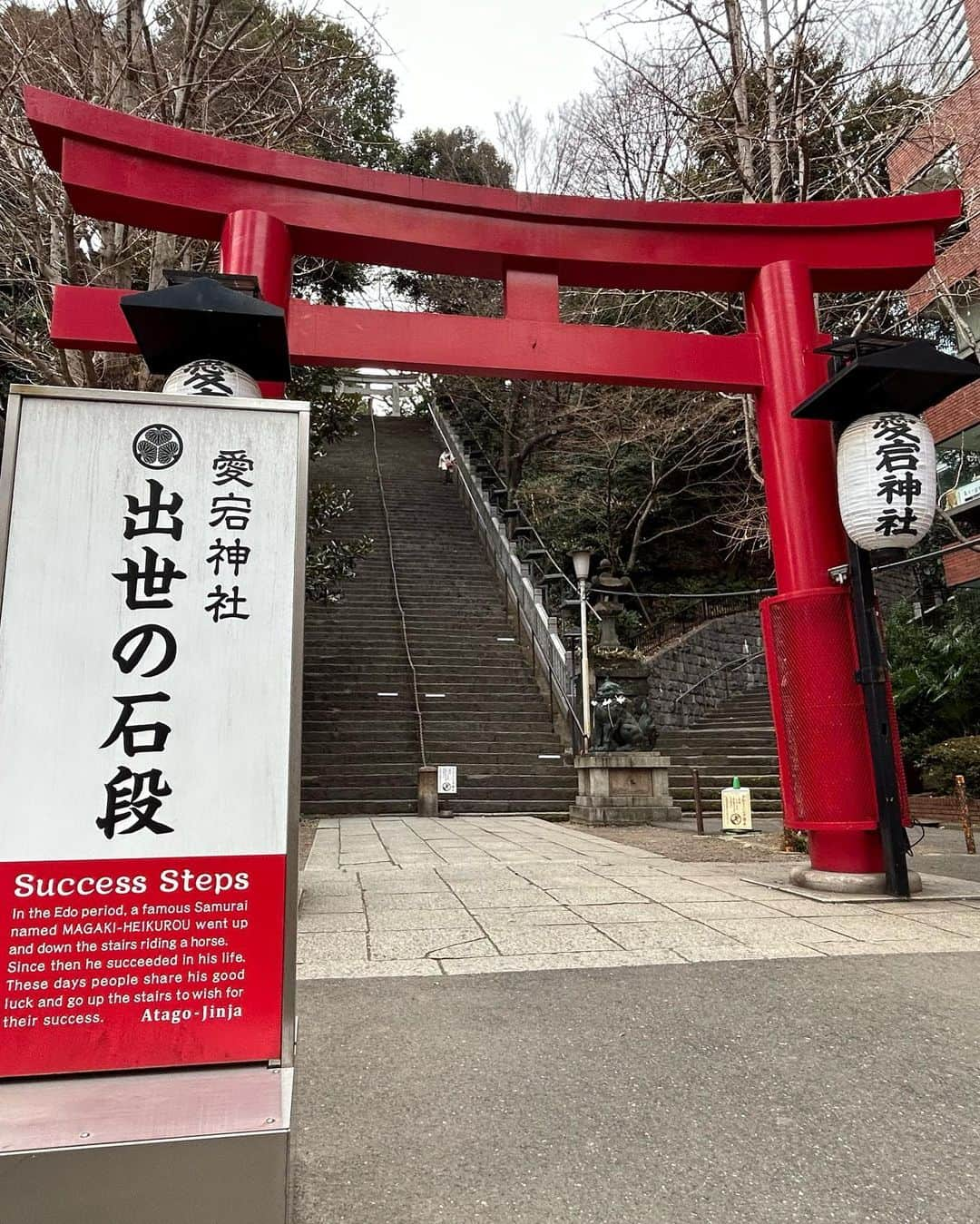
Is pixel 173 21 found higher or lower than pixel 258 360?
higher

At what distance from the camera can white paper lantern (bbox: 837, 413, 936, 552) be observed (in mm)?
5086

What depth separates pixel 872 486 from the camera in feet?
16.8

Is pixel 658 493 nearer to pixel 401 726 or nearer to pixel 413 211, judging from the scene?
pixel 401 726

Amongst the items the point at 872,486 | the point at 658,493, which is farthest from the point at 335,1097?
the point at 658,493

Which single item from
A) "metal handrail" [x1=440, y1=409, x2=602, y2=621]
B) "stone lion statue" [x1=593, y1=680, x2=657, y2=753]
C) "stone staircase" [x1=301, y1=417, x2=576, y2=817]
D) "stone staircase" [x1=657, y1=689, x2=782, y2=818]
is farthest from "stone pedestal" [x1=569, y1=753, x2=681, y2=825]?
"metal handrail" [x1=440, y1=409, x2=602, y2=621]

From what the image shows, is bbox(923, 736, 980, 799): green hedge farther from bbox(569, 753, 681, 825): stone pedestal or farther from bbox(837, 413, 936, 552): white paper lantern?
bbox(837, 413, 936, 552): white paper lantern

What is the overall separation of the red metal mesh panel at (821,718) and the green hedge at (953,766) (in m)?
6.07

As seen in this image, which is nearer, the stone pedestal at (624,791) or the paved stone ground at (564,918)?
the paved stone ground at (564,918)

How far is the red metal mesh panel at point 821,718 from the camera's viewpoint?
5.34 meters

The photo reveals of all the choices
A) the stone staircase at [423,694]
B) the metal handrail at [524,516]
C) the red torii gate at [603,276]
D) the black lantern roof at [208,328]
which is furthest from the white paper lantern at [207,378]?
the metal handrail at [524,516]

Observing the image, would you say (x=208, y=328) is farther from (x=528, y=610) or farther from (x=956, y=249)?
(x=956, y=249)

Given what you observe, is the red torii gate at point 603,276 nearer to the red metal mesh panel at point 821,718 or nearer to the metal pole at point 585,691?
the red metal mesh panel at point 821,718

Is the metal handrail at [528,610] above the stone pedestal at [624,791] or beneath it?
above

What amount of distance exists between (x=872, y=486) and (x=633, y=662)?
7.00m
